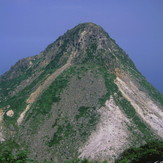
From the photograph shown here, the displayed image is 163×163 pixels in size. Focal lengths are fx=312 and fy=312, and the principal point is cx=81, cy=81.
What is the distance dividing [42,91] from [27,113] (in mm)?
6973

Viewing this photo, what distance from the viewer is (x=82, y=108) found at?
6125 cm

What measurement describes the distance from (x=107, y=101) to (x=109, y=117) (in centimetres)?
456

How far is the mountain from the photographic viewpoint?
2131 inches

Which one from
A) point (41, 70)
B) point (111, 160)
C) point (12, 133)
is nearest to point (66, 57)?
point (41, 70)

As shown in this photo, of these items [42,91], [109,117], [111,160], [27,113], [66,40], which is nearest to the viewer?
[111,160]

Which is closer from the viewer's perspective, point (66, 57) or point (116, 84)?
point (116, 84)

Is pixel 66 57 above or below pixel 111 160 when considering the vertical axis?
above

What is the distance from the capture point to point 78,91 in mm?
65312

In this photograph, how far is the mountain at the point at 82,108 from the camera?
54125mm

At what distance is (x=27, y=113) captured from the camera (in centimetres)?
6278

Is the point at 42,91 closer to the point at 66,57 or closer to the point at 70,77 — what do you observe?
the point at 70,77

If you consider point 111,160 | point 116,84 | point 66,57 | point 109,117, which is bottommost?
point 111,160

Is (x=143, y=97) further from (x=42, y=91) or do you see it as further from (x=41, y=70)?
(x=41, y=70)

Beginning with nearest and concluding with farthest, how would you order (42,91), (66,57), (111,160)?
(111,160), (42,91), (66,57)
